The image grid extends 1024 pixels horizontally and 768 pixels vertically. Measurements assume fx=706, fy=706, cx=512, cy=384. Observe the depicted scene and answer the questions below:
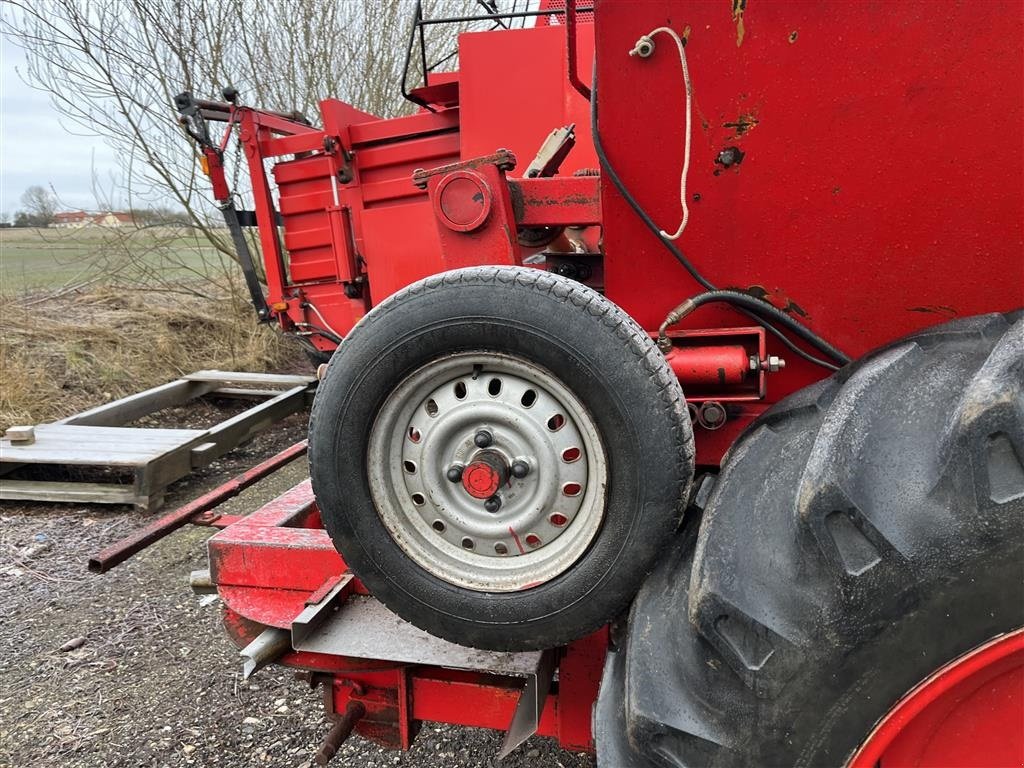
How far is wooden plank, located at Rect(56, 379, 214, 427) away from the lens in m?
5.75

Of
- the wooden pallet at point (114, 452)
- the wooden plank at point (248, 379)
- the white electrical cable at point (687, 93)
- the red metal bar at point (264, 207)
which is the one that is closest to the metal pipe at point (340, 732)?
the white electrical cable at point (687, 93)

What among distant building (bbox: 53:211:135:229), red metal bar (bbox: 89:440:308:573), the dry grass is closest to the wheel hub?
red metal bar (bbox: 89:440:308:573)

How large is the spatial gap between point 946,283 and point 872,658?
0.86 m

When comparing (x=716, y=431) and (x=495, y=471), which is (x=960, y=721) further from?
(x=495, y=471)

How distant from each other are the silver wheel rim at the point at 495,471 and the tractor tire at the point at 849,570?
1.02 feet

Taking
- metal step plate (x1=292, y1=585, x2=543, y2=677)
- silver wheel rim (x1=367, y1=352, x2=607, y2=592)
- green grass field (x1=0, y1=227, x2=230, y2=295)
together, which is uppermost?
green grass field (x1=0, y1=227, x2=230, y2=295)

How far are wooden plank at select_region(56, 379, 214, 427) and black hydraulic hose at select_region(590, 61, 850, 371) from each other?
539 cm

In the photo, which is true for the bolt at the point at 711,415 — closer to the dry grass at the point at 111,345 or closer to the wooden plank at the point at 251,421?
the wooden plank at the point at 251,421

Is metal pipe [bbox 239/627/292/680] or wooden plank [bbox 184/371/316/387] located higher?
metal pipe [bbox 239/627/292/680]

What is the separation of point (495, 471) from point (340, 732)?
0.97 metres

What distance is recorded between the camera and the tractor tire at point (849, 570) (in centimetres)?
102

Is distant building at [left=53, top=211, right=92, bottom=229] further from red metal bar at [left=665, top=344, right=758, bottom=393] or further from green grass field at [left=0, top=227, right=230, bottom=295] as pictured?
red metal bar at [left=665, top=344, right=758, bottom=393]

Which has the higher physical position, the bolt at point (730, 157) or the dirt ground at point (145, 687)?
the bolt at point (730, 157)

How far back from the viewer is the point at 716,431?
1774 mm
